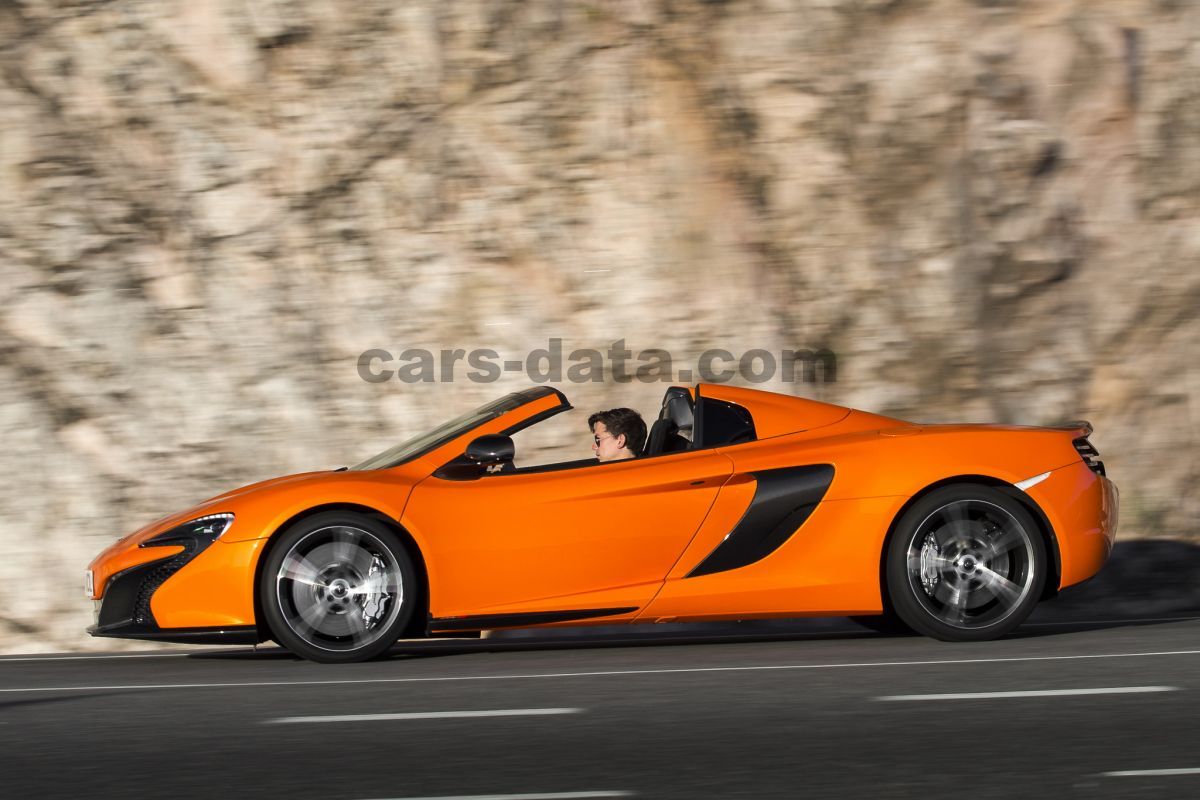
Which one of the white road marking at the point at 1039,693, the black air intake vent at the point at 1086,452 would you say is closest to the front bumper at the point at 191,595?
the white road marking at the point at 1039,693

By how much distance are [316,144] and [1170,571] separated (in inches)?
260

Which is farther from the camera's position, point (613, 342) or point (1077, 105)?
point (1077, 105)

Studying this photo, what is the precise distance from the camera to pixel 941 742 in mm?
4684

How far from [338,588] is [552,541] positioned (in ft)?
3.14

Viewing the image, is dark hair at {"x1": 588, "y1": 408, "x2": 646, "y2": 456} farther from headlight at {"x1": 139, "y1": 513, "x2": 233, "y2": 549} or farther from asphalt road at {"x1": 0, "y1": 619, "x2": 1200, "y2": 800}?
headlight at {"x1": 139, "y1": 513, "x2": 233, "y2": 549}

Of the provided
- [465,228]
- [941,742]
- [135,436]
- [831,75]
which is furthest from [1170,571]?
[135,436]

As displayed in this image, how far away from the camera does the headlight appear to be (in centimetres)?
682

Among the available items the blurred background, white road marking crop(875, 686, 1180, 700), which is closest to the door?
white road marking crop(875, 686, 1180, 700)

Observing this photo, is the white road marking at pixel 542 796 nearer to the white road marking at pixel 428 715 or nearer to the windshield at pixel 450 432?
the white road marking at pixel 428 715

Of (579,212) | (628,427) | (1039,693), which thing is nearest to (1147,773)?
(1039,693)

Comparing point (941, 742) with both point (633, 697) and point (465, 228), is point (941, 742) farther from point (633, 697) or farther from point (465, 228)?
point (465, 228)

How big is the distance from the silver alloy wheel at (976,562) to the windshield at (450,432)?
1947mm

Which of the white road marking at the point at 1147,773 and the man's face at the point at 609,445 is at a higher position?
the man's face at the point at 609,445

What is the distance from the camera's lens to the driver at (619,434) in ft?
24.6
